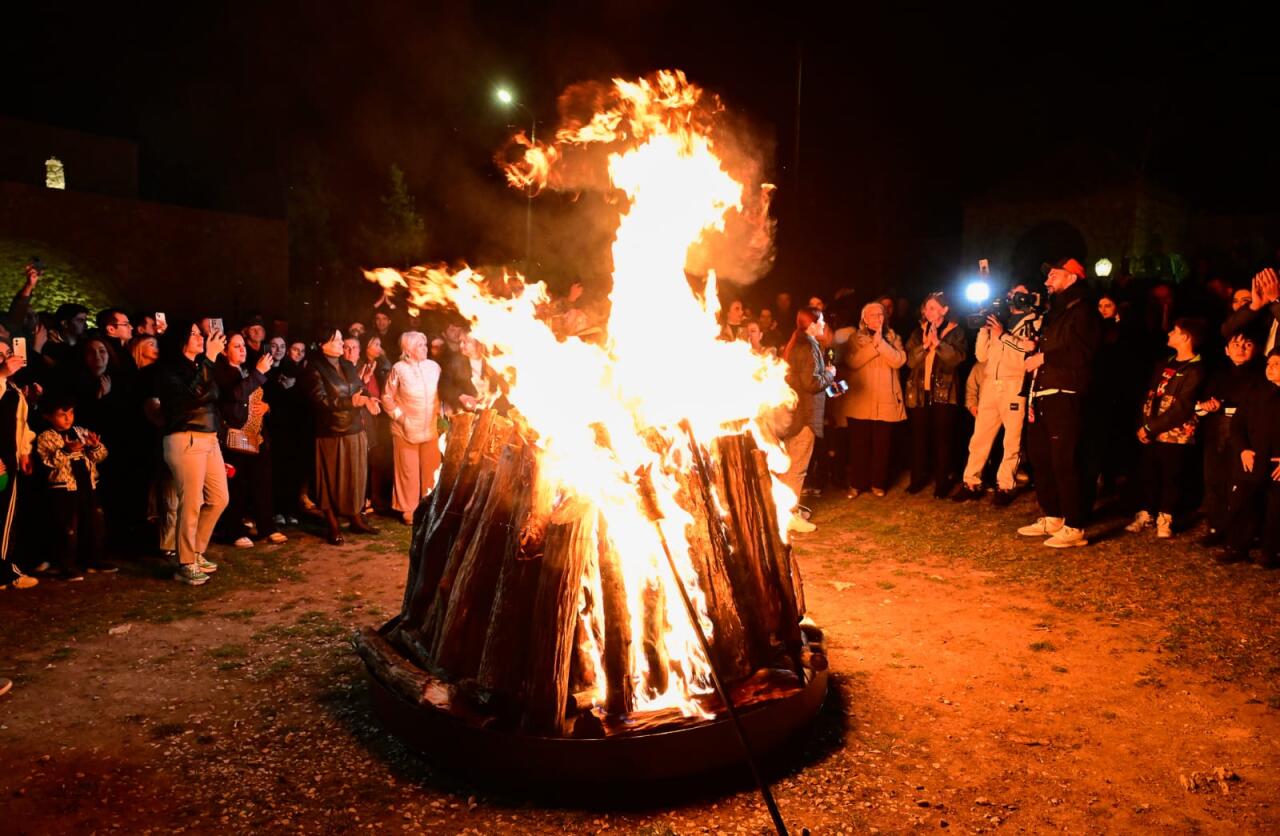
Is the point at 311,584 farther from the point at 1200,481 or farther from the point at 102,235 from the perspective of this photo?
the point at 102,235

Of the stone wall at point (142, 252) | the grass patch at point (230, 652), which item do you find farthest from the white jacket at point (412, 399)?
the stone wall at point (142, 252)

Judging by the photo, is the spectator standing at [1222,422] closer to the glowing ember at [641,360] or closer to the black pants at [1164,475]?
the black pants at [1164,475]

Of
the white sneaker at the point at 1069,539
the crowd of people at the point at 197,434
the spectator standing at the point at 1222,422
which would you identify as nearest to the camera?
the crowd of people at the point at 197,434

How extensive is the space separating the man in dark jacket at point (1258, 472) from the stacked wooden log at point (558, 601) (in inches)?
217

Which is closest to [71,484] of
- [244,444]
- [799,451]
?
[244,444]

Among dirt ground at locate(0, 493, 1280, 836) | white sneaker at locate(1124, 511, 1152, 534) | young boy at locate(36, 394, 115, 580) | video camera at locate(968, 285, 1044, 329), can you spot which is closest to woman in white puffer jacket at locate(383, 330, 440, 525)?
dirt ground at locate(0, 493, 1280, 836)

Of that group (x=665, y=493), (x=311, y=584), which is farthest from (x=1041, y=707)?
(x=311, y=584)

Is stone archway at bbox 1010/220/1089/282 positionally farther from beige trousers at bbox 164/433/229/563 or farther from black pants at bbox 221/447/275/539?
beige trousers at bbox 164/433/229/563

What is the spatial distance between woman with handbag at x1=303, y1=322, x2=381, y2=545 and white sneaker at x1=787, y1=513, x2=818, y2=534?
499 centimetres

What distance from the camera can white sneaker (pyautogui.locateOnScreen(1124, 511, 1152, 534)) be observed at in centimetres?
943

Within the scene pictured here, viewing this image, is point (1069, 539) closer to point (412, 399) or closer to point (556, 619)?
point (556, 619)

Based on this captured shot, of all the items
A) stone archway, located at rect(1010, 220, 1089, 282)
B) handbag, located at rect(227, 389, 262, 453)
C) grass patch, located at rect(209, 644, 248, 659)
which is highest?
stone archway, located at rect(1010, 220, 1089, 282)

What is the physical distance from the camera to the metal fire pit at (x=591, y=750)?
13.6 ft

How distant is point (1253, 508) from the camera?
824 cm
